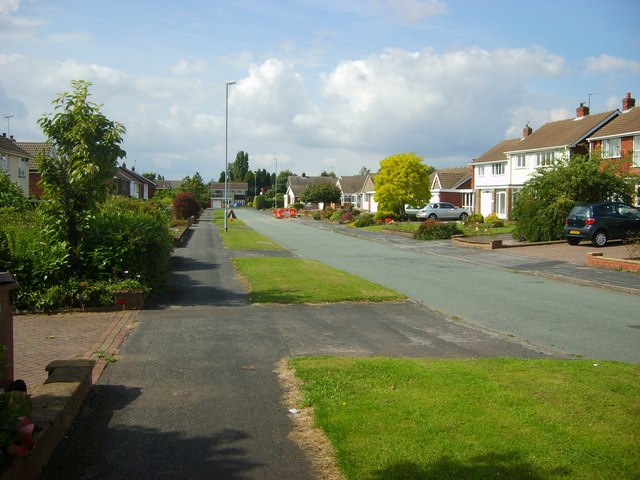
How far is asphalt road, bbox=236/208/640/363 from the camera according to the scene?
33.3ft

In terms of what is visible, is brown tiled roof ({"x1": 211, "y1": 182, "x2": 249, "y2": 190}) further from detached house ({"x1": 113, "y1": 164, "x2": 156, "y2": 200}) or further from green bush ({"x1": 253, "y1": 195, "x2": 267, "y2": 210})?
detached house ({"x1": 113, "y1": 164, "x2": 156, "y2": 200})

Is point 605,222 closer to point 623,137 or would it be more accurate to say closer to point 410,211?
point 623,137

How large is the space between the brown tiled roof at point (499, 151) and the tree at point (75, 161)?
4650 cm

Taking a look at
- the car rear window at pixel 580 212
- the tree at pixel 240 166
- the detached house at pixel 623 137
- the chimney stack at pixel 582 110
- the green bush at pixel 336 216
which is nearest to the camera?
the car rear window at pixel 580 212

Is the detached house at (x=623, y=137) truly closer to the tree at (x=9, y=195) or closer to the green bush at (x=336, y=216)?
the green bush at (x=336, y=216)

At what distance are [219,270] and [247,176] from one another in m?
158

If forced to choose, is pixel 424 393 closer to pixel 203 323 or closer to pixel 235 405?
pixel 235 405

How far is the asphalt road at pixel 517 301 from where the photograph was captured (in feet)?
33.3

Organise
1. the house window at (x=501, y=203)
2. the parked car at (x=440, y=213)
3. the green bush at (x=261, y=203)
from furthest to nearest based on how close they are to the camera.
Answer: the green bush at (x=261, y=203) < the parked car at (x=440, y=213) < the house window at (x=501, y=203)

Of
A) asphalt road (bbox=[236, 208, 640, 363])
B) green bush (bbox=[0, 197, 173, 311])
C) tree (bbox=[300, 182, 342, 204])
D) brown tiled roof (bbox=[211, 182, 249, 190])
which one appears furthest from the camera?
brown tiled roof (bbox=[211, 182, 249, 190])

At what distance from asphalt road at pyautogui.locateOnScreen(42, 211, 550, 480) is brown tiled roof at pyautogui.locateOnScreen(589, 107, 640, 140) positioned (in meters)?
33.1

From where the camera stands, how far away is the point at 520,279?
20.1 meters

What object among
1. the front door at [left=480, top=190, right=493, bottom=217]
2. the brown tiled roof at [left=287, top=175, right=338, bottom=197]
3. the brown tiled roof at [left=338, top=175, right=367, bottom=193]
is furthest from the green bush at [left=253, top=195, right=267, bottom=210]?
the front door at [left=480, top=190, right=493, bottom=217]

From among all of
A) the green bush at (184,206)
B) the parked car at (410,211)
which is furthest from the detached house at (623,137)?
the green bush at (184,206)
